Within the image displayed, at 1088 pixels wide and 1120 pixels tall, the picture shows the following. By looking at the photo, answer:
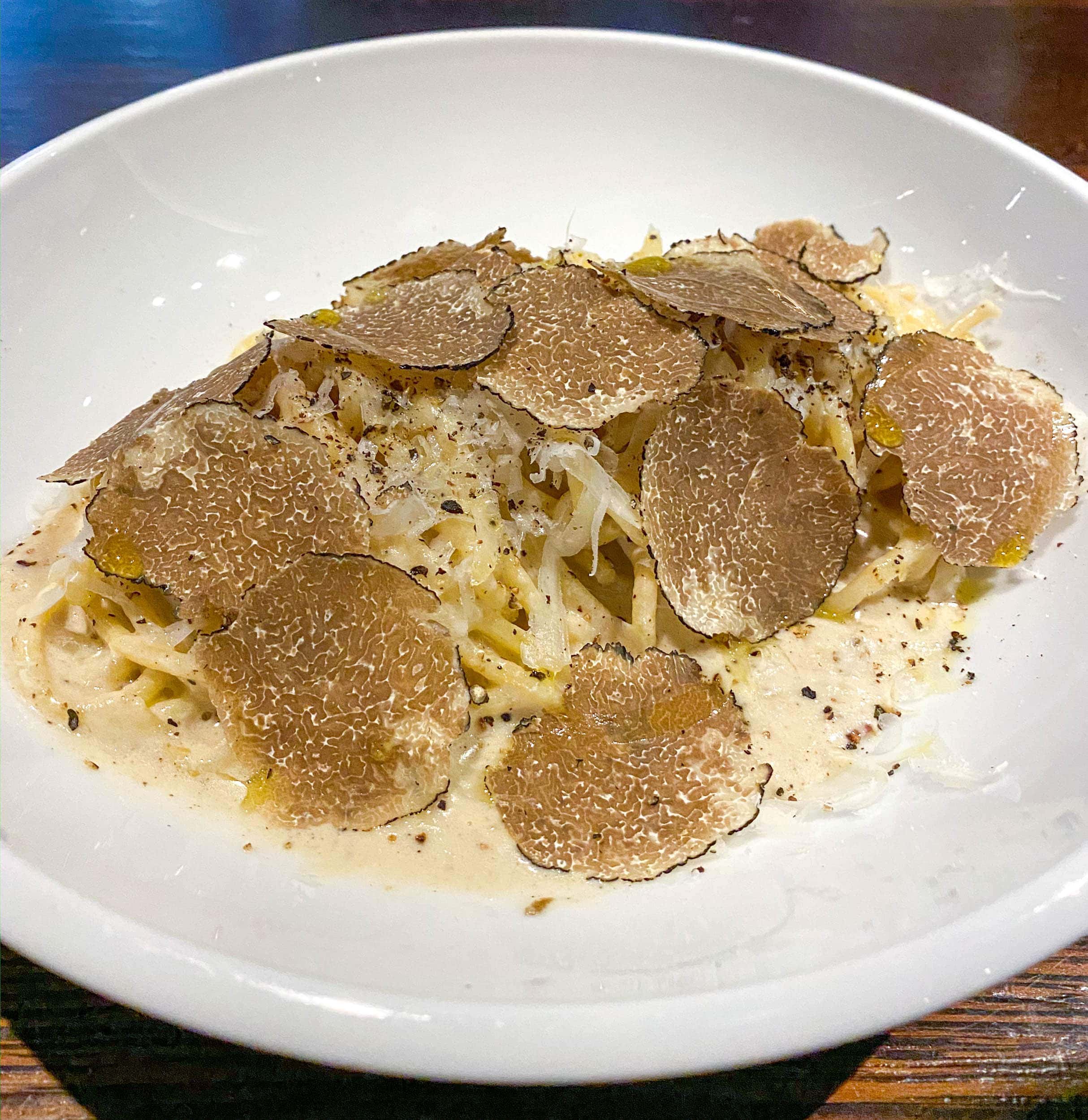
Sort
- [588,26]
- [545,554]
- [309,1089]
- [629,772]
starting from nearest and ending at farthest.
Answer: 1. [309,1089]
2. [629,772]
3. [545,554]
4. [588,26]

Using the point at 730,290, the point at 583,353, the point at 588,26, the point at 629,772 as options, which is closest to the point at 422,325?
the point at 583,353

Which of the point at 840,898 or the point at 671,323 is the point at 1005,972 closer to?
the point at 840,898

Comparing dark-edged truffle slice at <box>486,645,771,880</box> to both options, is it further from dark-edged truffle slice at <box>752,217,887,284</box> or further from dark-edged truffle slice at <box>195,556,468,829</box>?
dark-edged truffle slice at <box>752,217,887,284</box>

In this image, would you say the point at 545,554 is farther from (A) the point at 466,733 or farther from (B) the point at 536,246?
(B) the point at 536,246

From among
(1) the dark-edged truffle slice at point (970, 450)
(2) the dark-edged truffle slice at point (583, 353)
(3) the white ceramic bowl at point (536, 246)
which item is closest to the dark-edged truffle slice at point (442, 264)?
(2) the dark-edged truffle slice at point (583, 353)

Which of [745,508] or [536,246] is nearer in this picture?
[745,508]

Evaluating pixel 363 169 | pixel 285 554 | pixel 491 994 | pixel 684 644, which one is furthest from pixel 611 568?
pixel 363 169
